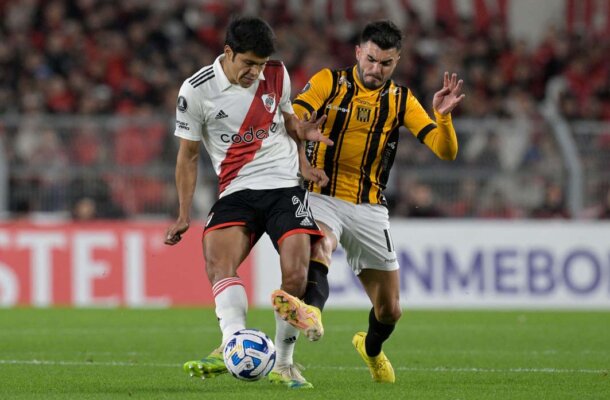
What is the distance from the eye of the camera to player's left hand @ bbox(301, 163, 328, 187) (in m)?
8.01

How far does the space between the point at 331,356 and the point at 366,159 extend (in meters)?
2.35

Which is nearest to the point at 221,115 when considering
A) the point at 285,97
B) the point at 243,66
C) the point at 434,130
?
the point at 243,66

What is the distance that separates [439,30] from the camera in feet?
76.7

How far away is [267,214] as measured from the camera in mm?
7848

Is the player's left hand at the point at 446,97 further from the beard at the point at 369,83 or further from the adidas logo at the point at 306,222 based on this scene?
the adidas logo at the point at 306,222

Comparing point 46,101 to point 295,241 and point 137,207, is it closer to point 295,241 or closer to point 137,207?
point 137,207

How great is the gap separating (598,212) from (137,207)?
247 inches

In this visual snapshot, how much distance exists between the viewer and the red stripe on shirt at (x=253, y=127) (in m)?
7.89

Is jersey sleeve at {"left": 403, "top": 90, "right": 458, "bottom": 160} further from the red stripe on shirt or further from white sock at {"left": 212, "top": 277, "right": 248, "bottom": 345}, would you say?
white sock at {"left": 212, "top": 277, "right": 248, "bottom": 345}

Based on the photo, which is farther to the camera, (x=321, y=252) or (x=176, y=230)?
(x=321, y=252)

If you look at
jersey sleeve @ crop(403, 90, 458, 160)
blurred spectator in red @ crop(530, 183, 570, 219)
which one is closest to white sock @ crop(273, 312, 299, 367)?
jersey sleeve @ crop(403, 90, 458, 160)

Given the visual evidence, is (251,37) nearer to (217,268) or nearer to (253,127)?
(253,127)

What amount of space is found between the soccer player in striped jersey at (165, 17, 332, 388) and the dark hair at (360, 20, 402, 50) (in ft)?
2.40

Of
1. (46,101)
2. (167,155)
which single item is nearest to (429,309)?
(167,155)
